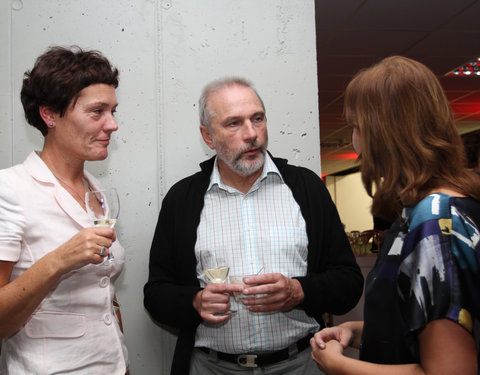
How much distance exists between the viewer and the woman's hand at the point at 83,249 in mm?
1359

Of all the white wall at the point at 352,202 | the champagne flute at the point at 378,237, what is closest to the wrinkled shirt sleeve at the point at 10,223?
the champagne flute at the point at 378,237

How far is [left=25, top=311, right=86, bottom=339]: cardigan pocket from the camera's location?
1.48 m

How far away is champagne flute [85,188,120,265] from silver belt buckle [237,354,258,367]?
2.23 ft

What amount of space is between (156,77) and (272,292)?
1.37 metres

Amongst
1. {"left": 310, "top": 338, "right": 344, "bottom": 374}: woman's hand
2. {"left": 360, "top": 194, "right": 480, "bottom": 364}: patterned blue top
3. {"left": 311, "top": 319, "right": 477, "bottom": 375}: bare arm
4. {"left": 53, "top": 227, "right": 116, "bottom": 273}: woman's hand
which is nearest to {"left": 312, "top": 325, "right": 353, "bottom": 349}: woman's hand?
{"left": 310, "top": 338, "right": 344, "bottom": 374}: woman's hand

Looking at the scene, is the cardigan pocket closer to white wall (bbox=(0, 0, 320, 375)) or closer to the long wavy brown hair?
white wall (bbox=(0, 0, 320, 375))

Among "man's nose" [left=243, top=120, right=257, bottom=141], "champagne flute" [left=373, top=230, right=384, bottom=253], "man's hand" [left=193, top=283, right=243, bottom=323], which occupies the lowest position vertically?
"man's hand" [left=193, top=283, right=243, bottom=323]

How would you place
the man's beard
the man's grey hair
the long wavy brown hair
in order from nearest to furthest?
the long wavy brown hair
the man's beard
the man's grey hair

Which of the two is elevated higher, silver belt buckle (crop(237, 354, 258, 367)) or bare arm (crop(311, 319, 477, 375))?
bare arm (crop(311, 319, 477, 375))

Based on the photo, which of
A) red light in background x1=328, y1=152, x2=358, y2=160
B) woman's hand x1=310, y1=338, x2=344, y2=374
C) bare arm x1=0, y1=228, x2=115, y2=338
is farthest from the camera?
red light in background x1=328, y1=152, x2=358, y2=160

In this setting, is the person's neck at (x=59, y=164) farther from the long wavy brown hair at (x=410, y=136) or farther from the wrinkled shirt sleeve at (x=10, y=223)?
the long wavy brown hair at (x=410, y=136)

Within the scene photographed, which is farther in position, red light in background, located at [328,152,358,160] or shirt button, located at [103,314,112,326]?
red light in background, located at [328,152,358,160]

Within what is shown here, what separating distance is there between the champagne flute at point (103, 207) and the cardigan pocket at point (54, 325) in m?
0.24

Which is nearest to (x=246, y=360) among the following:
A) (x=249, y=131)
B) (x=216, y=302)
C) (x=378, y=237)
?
(x=216, y=302)
